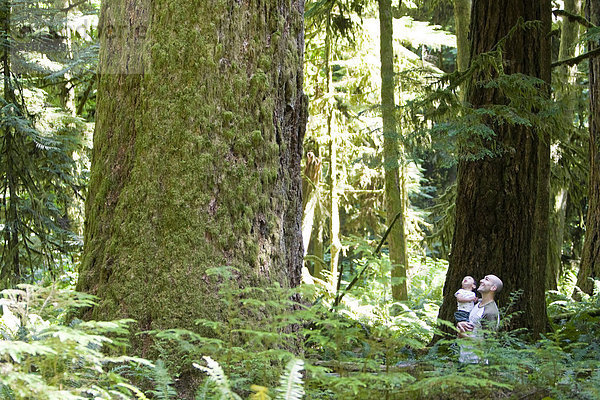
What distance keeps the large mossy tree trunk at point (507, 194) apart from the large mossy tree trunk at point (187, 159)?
3.21 m

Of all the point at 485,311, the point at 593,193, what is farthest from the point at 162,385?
the point at 593,193

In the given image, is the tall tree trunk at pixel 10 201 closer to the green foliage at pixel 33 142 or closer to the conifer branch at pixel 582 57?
the green foliage at pixel 33 142

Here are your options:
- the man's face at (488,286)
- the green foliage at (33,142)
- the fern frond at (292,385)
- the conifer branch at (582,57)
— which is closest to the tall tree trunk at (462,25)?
the conifer branch at (582,57)

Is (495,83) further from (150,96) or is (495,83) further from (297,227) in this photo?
(150,96)

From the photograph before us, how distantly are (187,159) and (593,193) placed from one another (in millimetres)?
9280

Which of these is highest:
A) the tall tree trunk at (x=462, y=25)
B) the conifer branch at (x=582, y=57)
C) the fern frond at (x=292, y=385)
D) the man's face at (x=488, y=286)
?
the tall tree trunk at (x=462, y=25)

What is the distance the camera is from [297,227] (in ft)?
15.4

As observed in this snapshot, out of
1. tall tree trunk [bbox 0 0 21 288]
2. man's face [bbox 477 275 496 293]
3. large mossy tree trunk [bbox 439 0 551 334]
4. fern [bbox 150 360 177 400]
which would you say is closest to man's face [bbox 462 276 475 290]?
man's face [bbox 477 275 496 293]

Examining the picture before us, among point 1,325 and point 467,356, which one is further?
point 1,325

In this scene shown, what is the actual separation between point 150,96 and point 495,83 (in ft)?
12.1

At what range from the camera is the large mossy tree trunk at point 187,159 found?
3.96 m

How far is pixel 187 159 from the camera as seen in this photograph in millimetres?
4070

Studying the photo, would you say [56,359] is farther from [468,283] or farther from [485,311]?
[468,283]

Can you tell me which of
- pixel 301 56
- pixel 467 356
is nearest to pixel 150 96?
pixel 301 56
